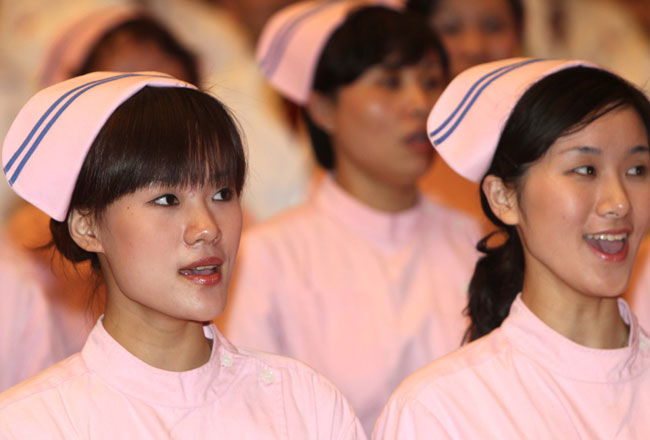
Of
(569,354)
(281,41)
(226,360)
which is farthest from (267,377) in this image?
(281,41)

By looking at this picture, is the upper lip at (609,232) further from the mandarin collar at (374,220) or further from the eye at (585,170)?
the mandarin collar at (374,220)

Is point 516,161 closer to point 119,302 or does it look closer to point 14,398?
point 119,302

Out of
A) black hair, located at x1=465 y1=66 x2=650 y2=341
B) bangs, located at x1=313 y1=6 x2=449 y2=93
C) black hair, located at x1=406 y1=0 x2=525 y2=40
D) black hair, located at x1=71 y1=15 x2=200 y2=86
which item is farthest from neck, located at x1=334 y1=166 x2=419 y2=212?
black hair, located at x1=465 y1=66 x2=650 y2=341

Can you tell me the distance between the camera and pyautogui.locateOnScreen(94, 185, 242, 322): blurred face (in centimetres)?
223

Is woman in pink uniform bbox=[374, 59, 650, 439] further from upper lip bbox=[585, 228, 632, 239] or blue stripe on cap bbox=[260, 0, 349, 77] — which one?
blue stripe on cap bbox=[260, 0, 349, 77]

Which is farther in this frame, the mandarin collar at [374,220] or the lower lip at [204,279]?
the mandarin collar at [374,220]

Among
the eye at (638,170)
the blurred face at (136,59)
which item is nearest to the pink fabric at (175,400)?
the eye at (638,170)

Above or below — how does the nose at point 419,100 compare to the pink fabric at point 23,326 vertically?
above

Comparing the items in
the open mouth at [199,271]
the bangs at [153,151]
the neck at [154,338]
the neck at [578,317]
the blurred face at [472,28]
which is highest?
the blurred face at [472,28]

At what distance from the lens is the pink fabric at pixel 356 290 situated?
10.7 feet

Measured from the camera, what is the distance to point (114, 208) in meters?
2.26

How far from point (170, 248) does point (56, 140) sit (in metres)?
0.31

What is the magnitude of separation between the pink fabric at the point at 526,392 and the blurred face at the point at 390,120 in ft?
3.51

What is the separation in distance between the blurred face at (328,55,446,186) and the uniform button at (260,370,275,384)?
1241 mm
